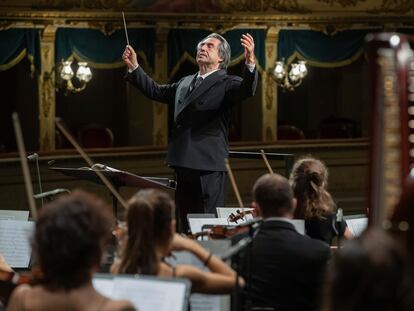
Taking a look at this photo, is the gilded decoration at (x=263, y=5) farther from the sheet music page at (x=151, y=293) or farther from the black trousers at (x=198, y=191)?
the sheet music page at (x=151, y=293)

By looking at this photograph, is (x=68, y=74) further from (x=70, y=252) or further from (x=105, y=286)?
(x=70, y=252)

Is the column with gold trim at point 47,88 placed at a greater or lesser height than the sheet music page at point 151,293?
greater

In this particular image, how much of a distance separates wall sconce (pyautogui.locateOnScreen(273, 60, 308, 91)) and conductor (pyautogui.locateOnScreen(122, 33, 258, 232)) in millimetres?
5135

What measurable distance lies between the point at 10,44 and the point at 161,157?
2.07 metres

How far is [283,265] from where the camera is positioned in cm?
390

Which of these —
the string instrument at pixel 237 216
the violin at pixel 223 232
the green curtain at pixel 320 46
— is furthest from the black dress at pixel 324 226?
the green curtain at pixel 320 46

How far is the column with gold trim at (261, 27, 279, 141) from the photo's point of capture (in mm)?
11555

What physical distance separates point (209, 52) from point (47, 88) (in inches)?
193

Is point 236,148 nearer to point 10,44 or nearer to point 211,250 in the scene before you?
point 10,44

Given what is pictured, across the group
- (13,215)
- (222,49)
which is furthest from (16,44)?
(13,215)

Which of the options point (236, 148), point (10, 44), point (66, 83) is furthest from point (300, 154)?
point (10, 44)

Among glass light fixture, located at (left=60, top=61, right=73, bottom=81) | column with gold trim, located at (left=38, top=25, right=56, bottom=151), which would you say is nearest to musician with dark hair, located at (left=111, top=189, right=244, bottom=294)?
glass light fixture, located at (left=60, top=61, right=73, bottom=81)

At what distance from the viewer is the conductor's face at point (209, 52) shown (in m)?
6.18

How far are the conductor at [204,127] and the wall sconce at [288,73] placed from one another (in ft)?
16.8
